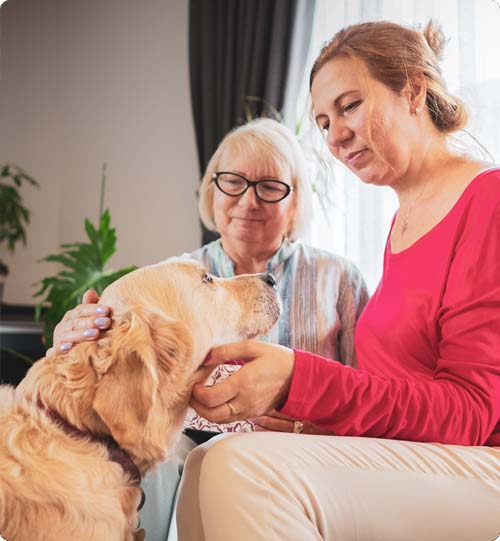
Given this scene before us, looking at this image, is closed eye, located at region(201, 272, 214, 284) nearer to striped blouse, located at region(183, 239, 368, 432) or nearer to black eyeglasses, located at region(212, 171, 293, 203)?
striped blouse, located at region(183, 239, 368, 432)

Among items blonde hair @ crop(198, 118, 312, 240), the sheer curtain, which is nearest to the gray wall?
the sheer curtain

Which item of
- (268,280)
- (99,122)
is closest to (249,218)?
(268,280)

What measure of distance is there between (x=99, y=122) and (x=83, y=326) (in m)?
2.25

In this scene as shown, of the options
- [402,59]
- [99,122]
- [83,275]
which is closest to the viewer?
[402,59]

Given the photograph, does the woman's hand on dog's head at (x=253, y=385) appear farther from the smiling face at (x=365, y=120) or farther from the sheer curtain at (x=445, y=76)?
A: the sheer curtain at (x=445, y=76)

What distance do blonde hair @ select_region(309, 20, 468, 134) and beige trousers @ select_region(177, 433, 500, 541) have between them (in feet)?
2.07

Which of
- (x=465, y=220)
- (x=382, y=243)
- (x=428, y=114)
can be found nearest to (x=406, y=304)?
(x=465, y=220)

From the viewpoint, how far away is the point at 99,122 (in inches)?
119

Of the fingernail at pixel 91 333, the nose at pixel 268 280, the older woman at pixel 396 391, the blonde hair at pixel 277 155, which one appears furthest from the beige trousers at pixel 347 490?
the blonde hair at pixel 277 155

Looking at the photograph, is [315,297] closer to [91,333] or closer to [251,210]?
[251,210]

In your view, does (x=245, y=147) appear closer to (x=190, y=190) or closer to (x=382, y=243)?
(x=382, y=243)

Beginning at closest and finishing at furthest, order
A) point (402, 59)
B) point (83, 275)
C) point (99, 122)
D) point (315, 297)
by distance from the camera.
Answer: point (402, 59) < point (315, 297) < point (83, 275) < point (99, 122)

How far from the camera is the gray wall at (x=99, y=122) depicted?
233 cm

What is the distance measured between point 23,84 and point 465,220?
2.79 metres
